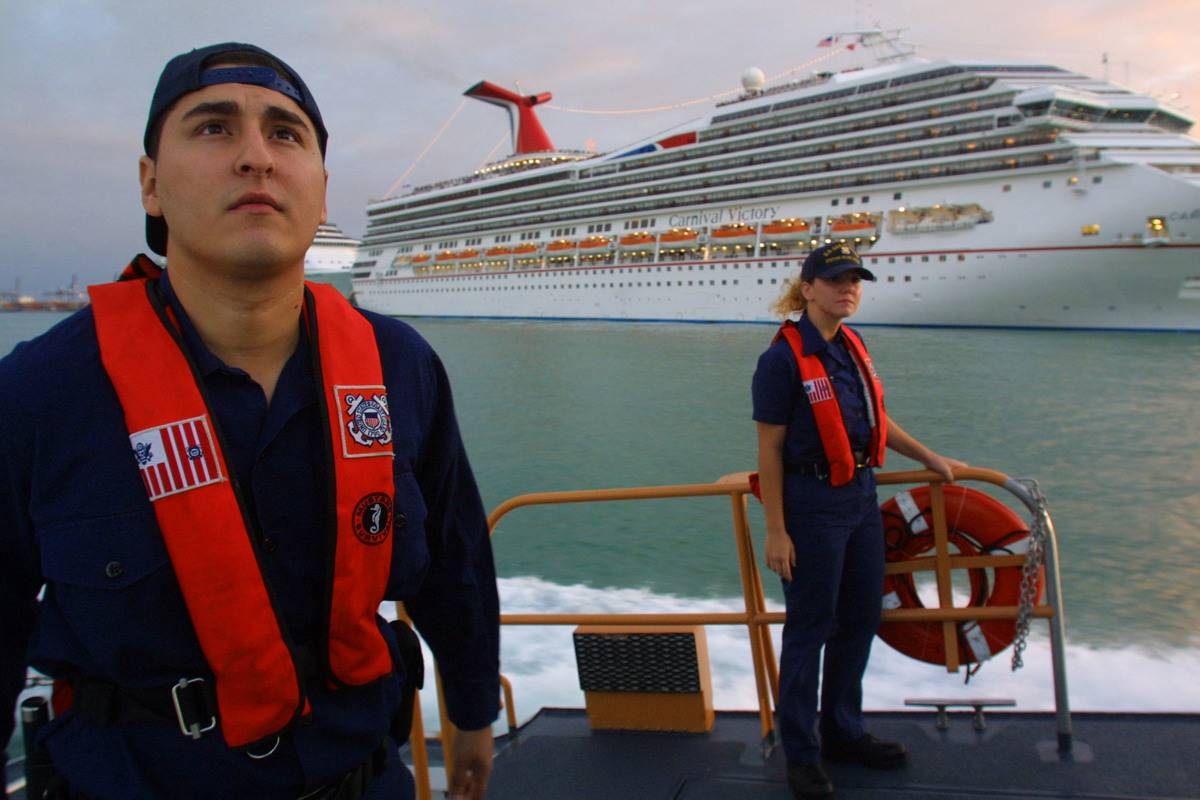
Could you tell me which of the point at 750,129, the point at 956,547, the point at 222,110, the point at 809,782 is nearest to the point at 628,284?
the point at 750,129

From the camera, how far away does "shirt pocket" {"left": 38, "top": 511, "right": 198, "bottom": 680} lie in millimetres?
844

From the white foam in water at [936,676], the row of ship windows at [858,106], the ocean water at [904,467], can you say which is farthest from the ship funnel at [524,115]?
the white foam in water at [936,676]

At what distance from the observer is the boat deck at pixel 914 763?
6.66 feet

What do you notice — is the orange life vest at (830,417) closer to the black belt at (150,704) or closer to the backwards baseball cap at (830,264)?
the backwards baseball cap at (830,264)

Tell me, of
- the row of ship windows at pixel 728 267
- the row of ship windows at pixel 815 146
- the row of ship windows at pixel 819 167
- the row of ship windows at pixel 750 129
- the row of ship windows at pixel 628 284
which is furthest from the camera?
the row of ship windows at pixel 750 129

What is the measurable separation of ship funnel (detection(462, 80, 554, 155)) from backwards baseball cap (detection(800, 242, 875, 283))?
50218 mm

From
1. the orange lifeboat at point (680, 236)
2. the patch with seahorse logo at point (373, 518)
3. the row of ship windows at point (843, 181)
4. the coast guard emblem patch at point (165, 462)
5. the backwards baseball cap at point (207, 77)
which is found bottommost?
the patch with seahorse logo at point (373, 518)

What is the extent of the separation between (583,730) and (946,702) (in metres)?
1.12

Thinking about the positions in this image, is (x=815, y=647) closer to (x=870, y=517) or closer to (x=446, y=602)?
(x=870, y=517)

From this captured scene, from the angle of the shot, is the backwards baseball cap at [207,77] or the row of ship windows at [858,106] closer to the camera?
the backwards baseball cap at [207,77]

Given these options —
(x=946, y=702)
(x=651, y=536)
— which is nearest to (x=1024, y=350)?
(x=651, y=536)

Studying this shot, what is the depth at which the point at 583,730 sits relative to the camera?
100 inches

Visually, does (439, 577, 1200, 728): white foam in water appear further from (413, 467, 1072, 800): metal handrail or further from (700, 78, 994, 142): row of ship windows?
(700, 78, 994, 142): row of ship windows

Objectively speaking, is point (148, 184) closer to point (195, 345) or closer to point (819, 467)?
point (195, 345)
